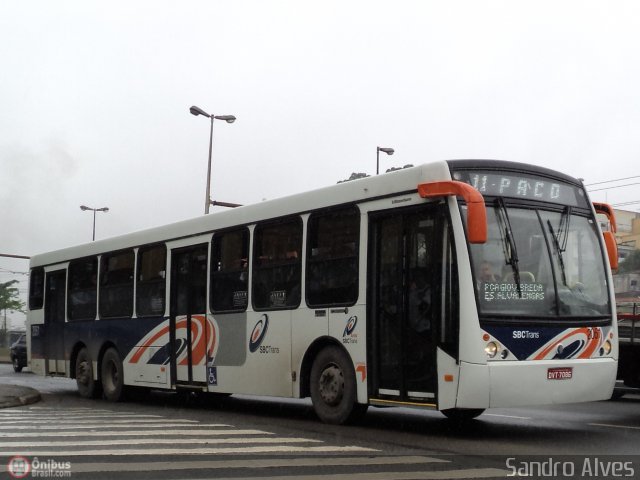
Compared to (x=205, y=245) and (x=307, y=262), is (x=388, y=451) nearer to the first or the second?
(x=307, y=262)

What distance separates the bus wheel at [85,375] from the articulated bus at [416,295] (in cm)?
466

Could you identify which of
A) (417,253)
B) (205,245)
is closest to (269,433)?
(417,253)

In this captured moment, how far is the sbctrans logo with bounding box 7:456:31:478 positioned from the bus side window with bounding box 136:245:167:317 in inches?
326

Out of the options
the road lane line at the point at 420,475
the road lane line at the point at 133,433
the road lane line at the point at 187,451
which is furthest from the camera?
the road lane line at the point at 133,433

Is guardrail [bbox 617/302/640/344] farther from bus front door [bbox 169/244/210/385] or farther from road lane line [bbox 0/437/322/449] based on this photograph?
bus front door [bbox 169/244/210/385]

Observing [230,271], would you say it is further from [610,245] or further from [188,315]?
[610,245]

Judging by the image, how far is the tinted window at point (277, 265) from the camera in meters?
13.0

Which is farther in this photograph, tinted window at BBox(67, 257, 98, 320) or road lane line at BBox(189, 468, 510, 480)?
tinted window at BBox(67, 257, 98, 320)

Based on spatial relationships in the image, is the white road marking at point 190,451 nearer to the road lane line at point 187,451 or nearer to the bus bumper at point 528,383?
the road lane line at point 187,451

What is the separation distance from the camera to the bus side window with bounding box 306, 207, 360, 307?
11.9 metres

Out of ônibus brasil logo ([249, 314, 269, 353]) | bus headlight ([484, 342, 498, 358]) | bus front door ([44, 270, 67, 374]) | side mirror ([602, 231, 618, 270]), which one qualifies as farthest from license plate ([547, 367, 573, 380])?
bus front door ([44, 270, 67, 374])

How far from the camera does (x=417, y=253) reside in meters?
10.9

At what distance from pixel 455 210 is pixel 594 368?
2565 millimetres

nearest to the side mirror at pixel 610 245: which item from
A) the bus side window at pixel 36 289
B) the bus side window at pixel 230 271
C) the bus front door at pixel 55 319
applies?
the bus side window at pixel 230 271
